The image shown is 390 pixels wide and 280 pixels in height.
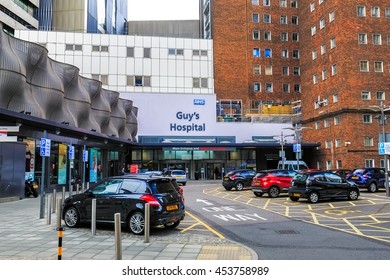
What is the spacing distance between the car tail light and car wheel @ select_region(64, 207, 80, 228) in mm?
2520

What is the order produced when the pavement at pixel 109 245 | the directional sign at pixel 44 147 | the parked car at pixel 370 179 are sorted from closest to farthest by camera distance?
the pavement at pixel 109 245 < the directional sign at pixel 44 147 < the parked car at pixel 370 179

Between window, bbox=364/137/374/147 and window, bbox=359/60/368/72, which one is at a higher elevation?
window, bbox=359/60/368/72

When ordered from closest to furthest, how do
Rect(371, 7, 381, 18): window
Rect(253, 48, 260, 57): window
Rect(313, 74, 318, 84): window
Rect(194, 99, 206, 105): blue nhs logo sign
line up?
Rect(371, 7, 381, 18): window, Rect(313, 74, 318, 84): window, Rect(194, 99, 206, 105): blue nhs logo sign, Rect(253, 48, 260, 57): window

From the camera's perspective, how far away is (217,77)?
209 feet

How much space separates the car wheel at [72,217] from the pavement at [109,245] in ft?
0.86

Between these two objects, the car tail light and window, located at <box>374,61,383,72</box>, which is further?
window, located at <box>374,61,383,72</box>

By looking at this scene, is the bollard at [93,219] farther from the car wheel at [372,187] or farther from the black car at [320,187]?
the car wheel at [372,187]

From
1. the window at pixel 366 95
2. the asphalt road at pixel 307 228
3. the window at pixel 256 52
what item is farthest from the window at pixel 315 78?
the asphalt road at pixel 307 228

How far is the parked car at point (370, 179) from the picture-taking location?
84.0 feet

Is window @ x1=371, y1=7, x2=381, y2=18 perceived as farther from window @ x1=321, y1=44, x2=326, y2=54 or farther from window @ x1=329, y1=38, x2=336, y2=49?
window @ x1=321, y1=44, x2=326, y2=54

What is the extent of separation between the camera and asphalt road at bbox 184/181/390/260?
8195mm

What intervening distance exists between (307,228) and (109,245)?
19.0 ft

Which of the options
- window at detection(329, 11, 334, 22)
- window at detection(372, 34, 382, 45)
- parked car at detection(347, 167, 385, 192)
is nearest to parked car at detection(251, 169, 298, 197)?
parked car at detection(347, 167, 385, 192)

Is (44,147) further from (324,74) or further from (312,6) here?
(312,6)
